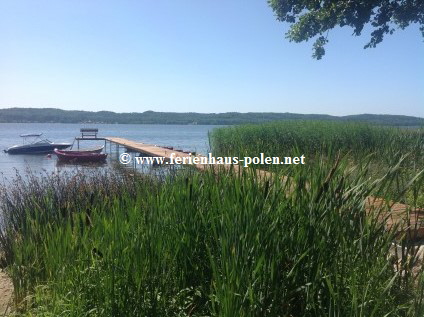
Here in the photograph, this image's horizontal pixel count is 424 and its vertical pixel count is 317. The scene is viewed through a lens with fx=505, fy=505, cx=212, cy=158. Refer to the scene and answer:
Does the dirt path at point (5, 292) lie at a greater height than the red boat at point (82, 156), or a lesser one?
greater

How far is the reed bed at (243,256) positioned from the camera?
2488 millimetres

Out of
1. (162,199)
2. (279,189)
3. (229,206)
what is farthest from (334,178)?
(162,199)

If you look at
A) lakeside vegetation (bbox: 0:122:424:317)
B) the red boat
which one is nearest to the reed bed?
lakeside vegetation (bbox: 0:122:424:317)

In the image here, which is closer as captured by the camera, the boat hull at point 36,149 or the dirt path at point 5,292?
the dirt path at point 5,292

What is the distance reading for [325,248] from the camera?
2695mm

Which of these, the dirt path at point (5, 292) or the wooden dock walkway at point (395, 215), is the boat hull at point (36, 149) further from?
→ the wooden dock walkway at point (395, 215)

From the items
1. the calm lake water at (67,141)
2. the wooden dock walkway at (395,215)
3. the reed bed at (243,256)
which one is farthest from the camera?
the calm lake water at (67,141)

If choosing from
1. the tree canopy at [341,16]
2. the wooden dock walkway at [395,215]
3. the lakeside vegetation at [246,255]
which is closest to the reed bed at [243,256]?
the lakeside vegetation at [246,255]

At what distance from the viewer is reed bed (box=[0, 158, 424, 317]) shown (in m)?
2.49

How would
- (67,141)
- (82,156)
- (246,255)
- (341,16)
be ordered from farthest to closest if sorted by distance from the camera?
1. (67,141)
2. (82,156)
3. (341,16)
4. (246,255)

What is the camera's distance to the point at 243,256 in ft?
8.09

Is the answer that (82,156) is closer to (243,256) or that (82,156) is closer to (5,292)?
(5,292)

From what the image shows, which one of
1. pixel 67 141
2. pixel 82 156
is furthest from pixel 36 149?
pixel 67 141

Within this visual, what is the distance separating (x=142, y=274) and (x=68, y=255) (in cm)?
71
